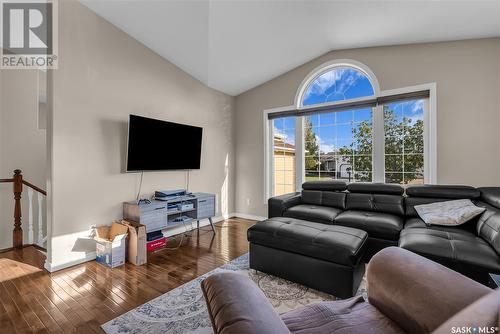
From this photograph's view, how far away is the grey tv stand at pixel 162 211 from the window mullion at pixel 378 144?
8.39 feet

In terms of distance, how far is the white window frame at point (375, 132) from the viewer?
122 inches

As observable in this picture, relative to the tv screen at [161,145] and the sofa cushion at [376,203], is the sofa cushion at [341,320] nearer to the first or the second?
the sofa cushion at [376,203]

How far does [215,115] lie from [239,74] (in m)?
0.86

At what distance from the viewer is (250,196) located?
4715 millimetres

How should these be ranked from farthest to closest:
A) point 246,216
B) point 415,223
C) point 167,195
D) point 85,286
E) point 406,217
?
point 246,216 → point 167,195 → point 406,217 → point 415,223 → point 85,286

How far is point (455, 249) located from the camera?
1835 mm

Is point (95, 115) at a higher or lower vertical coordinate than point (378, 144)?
higher

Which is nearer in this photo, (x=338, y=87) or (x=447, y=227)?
(x=447, y=227)

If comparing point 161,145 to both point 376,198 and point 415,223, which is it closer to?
point 376,198

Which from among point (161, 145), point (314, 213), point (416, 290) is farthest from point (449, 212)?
point (161, 145)

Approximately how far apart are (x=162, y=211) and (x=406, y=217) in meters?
3.04

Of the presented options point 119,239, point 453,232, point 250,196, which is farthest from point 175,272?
point 453,232

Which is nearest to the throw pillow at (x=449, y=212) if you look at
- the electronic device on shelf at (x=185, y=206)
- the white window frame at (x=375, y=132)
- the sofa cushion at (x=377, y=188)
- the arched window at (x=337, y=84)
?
the sofa cushion at (x=377, y=188)
